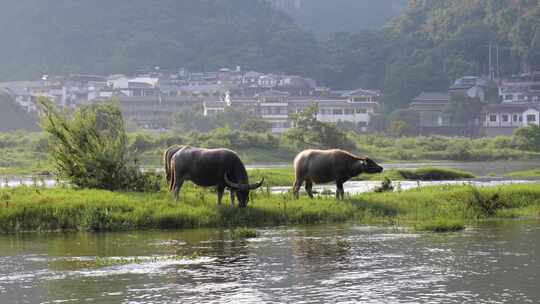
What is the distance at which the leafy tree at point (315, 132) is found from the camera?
2584 inches

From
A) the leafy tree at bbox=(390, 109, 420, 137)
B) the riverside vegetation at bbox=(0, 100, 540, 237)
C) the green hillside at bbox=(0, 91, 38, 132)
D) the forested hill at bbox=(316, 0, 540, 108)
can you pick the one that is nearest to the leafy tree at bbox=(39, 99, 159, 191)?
the riverside vegetation at bbox=(0, 100, 540, 237)

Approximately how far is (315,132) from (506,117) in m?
44.6

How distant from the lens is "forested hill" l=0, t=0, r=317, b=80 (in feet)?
480

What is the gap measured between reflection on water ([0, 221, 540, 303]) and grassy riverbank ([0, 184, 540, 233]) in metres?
0.81

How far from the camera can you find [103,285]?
16359 mm

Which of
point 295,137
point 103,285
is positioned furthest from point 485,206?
point 295,137

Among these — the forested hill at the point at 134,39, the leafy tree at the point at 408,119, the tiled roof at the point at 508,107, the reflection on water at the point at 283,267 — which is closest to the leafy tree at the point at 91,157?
the reflection on water at the point at 283,267

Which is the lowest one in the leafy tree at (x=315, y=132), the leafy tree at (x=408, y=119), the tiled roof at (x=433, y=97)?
the leafy tree at (x=315, y=132)

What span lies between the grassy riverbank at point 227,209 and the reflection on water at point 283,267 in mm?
810

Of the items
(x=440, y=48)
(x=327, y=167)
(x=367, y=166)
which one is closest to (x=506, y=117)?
(x=440, y=48)

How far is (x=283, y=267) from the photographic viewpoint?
1784 cm

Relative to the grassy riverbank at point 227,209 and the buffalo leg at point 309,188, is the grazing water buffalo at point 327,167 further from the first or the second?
the grassy riverbank at point 227,209

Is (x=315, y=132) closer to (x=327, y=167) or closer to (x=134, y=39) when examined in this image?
(x=327, y=167)

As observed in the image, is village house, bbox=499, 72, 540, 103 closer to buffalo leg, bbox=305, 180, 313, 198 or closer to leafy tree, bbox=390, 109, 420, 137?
leafy tree, bbox=390, 109, 420, 137
